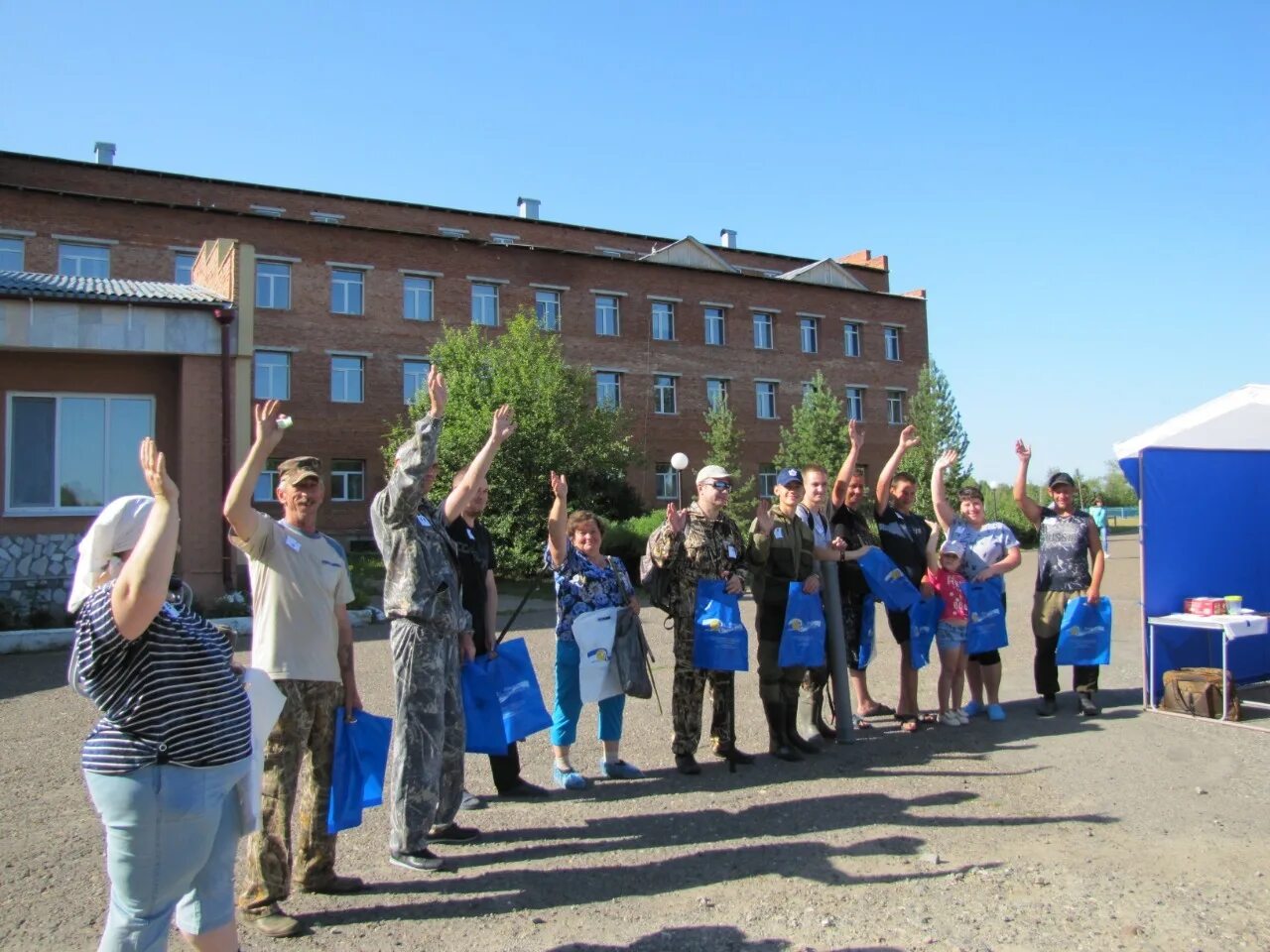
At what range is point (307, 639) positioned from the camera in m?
4.11

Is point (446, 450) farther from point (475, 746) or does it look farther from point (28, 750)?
point (475, 746)

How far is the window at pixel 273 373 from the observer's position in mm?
33688

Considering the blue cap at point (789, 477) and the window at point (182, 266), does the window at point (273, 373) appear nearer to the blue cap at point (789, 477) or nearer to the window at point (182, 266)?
the window at point (182, 266)

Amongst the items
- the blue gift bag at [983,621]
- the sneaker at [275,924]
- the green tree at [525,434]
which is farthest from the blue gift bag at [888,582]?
the green tree at [525,434]

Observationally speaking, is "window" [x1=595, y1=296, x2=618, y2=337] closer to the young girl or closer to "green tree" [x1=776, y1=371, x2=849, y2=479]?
"green tree" [x1=776, y1=371, x2=849, y2=479]

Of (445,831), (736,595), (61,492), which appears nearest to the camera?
(445,831)

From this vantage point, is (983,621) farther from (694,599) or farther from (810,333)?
(810,333)

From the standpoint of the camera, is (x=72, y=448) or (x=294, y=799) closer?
Result: (x=294, y=799)

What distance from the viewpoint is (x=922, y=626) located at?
24.2 feet

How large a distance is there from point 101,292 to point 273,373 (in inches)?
781

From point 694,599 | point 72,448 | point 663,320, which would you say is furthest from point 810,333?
point 694,599

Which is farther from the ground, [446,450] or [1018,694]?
[446,450]

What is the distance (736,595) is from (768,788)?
1.26 meters

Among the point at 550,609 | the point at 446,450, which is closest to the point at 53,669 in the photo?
the point at 550,609
